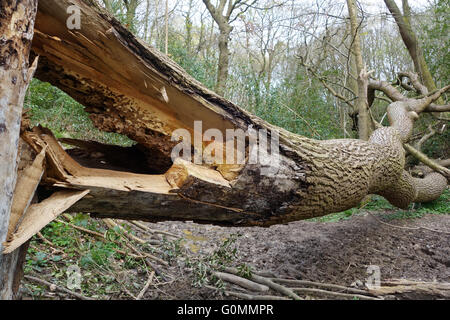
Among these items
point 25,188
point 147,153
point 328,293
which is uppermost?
point 147,153

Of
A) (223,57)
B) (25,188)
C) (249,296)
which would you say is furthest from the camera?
(223,57)

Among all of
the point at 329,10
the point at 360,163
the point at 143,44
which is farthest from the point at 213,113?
the point at 329,10

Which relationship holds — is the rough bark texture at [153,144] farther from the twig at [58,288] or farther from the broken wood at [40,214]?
the twig at [58,288]

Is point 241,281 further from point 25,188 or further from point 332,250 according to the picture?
point 25,188

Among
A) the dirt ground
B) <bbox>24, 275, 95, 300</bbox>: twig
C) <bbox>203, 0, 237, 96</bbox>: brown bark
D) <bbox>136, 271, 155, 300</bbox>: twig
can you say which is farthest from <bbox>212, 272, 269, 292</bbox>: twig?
<bbox>203, 0, 237, 96</bbox>: brown bark

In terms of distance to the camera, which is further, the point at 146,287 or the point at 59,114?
the point at 59,114

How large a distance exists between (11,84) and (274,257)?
2.60m

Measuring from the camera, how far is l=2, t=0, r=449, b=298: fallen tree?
1405 millimetres

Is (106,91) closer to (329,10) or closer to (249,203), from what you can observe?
(249,203)

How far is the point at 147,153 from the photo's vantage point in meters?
2.07

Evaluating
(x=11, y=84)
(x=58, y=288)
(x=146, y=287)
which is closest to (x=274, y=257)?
(x=146, y=287)

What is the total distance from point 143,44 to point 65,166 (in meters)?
0.71

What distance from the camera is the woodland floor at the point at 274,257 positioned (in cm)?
218

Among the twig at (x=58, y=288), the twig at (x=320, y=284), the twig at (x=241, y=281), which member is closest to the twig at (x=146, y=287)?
the twig at (x=58, y=288)
